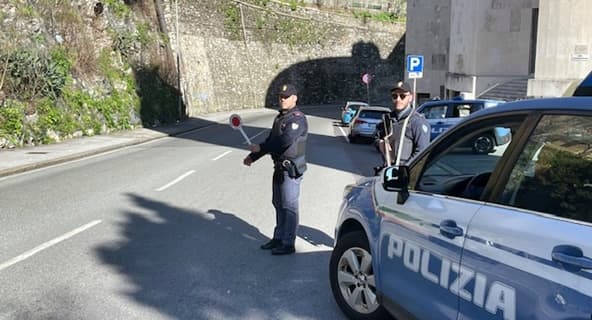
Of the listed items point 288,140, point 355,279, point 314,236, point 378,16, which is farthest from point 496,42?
point 378,16

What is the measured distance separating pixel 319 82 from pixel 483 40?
97.9ft

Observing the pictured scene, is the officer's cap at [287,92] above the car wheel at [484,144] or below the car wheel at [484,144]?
above

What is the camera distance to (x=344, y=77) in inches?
2322

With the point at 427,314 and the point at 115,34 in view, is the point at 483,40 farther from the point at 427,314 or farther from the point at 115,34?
the point at 427,314

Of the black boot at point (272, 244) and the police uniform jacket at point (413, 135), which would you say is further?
the black boot at point (272, 244)

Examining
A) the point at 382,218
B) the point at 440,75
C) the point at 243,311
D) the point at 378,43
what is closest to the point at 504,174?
the point at 382,218

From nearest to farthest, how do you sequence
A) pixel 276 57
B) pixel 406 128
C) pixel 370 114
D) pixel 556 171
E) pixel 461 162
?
pixel 556 171
pixel 461 162
pixel 406 128
pixel 370 114
pixel 276 57

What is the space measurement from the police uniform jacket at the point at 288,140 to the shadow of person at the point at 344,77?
1803 inches

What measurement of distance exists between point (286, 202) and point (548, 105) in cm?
359

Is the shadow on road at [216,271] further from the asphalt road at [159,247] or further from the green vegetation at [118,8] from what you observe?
the green vegetation at [118,8]

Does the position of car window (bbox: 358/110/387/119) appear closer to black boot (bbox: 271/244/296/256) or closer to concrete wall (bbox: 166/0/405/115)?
black boot (bbox: 271/244/296/256)

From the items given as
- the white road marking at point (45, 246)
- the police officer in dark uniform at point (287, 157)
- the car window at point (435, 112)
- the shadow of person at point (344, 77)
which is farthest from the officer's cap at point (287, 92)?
the shadow of person at point (344, 77)

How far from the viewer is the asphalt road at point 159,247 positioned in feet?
14.9

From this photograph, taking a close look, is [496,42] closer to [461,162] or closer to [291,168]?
[291,168]
